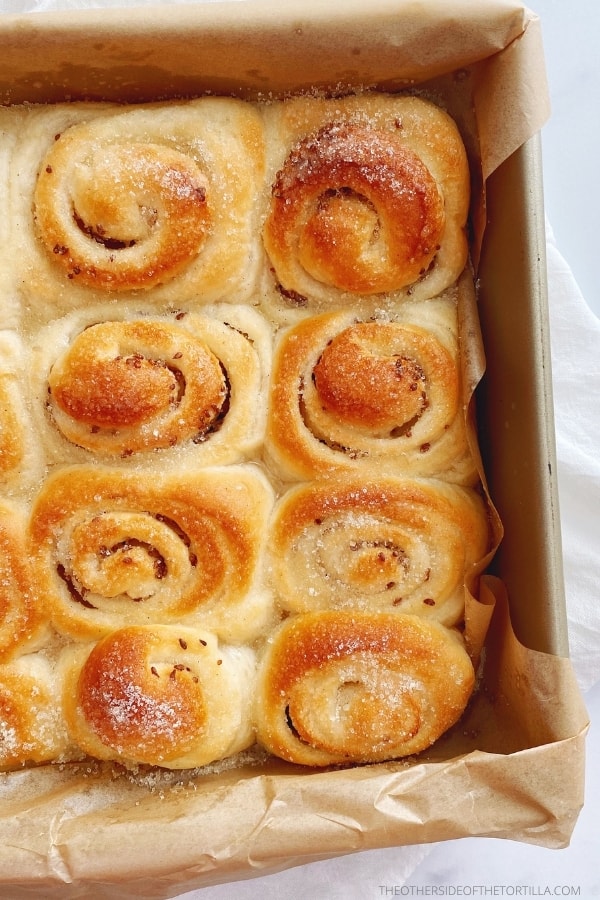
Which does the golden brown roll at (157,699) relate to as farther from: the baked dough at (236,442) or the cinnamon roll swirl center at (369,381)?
the cinnamon roll swirl center at (369,381)

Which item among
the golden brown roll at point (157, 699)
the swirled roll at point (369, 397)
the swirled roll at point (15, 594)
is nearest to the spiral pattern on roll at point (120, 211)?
the swirled roll at point (369, 397)

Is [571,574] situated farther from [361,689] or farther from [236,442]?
[236,442]

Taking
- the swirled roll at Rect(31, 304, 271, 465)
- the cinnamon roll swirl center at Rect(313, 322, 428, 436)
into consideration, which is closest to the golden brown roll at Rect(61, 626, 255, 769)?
the swirled roll at Rect(31, 304, 271, 465)

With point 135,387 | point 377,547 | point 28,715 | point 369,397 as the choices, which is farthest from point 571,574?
point 28,715

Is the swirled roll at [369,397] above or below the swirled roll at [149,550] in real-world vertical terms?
above

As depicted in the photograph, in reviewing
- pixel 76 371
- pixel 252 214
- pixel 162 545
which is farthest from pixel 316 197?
pixel 162 545

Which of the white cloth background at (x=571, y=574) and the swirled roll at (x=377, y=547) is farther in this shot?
the white cloth background at (x=571, y=574)
